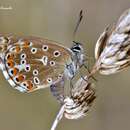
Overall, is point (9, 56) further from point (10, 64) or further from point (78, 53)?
point (78, 53)

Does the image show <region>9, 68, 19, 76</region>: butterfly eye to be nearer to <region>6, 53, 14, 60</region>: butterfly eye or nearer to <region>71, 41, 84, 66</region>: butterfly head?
<region>6, 53, 14, 60</region>: butterfly eye

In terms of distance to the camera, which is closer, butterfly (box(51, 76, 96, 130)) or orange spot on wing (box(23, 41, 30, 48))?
butterfly (box(51, 76, 96, 130))

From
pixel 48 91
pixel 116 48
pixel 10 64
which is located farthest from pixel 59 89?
pixel 116 48

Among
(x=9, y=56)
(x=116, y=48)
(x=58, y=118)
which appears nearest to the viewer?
(x=116, y=48)

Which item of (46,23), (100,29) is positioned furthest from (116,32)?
→ (46,23)

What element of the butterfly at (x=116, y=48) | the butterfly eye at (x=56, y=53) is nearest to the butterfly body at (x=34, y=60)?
the butterfly eye at (x=56, y=53)

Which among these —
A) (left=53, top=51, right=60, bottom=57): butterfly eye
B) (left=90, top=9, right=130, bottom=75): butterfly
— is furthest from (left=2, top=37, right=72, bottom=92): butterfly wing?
(left=90, top=9, right=130, bottom=75): butterfly

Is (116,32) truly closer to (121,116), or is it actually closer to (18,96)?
(121,116)
